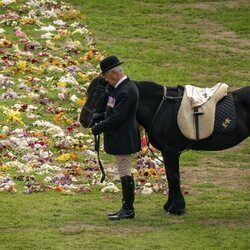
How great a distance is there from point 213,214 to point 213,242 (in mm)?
1780

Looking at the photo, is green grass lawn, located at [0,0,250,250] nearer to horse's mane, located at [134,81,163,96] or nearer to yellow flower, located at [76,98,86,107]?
yellow flower, located at [76,98,86,107]

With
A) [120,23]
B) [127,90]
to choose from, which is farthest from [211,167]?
[120,23]

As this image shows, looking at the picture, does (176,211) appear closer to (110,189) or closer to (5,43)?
(110,189)

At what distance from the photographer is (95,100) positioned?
16.0 meters

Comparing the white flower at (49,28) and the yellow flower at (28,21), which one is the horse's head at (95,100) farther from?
the yellow flower at (28,21)

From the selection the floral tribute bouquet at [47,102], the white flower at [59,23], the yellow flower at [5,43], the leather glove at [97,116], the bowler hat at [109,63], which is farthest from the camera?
the white flower at [59,23]

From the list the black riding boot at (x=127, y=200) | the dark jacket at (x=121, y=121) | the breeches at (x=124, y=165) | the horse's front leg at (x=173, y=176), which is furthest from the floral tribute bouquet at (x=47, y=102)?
the dark jacket at (x=121, y=121)

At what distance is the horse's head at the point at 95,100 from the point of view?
1602 centimetres

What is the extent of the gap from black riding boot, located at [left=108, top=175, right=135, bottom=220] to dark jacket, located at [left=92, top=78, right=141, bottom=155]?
18.1 inches

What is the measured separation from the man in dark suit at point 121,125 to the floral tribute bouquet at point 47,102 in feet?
6.37

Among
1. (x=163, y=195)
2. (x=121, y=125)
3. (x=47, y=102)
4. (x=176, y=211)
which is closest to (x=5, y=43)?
(x=47, y=102)

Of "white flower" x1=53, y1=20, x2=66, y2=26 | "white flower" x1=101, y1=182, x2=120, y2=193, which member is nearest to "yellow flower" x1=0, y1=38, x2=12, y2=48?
"white flower" x1=53, y1=20, x2=66, y2=26

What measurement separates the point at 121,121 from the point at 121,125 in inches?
4.9

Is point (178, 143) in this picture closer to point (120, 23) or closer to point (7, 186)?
point (7, 186)
